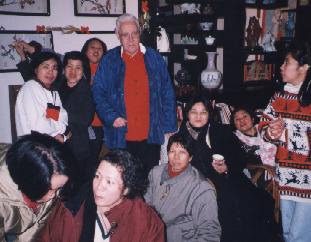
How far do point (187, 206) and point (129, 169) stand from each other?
2.15 ft

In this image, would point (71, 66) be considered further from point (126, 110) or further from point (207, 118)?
Answer: point (207, 118)

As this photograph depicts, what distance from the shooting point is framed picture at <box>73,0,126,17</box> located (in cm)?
397

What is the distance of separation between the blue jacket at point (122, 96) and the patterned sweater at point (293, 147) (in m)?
0.92

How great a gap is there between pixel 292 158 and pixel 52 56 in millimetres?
2121

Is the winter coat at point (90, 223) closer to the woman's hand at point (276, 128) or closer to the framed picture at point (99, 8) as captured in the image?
the woman's hand at point (276, 128)

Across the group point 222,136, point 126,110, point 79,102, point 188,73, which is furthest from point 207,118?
point 188,73

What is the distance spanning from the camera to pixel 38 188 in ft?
5.03

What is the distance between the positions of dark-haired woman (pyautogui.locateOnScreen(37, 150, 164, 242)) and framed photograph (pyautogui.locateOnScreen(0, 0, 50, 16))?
105 inches

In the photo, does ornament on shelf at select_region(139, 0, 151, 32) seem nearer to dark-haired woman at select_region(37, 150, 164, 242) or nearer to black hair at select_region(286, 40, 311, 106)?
black hair at select_region(286, 40, 311, 106)

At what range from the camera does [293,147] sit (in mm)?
2385

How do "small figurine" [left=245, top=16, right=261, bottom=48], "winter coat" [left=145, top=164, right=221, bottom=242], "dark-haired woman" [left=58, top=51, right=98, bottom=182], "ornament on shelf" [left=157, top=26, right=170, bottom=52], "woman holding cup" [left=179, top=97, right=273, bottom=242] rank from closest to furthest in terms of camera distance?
1. "winter coat" [left=145, top=164, right=221, bottom=242]
2. "woman holding cup" [left=179, top=97, right=273, bottom=242]
3. "dark-haired woman" [left=58, top=51, right=98, bottom=182]
4. "ornament on shelf" [left=157, top=26, right=170, bottom=52]
5. "small figurine" [left=245, top=16, right=261, bottom=48]

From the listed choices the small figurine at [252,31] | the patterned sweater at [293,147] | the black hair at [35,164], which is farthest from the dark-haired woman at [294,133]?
the small figurine at [252,31]

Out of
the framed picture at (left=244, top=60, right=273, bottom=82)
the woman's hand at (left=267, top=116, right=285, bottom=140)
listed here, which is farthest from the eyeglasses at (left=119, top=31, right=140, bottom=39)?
the framed picture at (left=244, top=60, right=273, bottom=82)

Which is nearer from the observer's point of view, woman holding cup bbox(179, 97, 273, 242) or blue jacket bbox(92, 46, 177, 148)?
woman holding cup bbox(179, 97, 273, 242)
